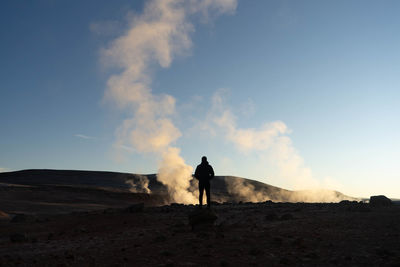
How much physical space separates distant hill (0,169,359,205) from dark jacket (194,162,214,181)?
56.3 meters

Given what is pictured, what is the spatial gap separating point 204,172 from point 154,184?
220 ft

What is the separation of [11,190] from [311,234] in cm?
5063

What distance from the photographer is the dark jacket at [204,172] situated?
553 inches

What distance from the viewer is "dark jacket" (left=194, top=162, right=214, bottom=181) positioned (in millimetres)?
14039

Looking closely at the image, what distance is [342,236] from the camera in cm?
1026

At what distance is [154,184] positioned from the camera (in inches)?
3127

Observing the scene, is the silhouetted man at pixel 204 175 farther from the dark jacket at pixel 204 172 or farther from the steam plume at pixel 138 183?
the steam plume at pixel 138 183

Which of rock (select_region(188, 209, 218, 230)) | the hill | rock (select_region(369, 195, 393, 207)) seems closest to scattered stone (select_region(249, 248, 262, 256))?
rock (select_region(188, 209, 218, 230))

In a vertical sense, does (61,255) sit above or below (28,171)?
below

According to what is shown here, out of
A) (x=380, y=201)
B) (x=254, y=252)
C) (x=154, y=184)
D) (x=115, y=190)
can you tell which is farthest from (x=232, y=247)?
(x=154, y=184)

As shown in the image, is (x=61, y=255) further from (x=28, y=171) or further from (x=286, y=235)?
(x=28, y=171)

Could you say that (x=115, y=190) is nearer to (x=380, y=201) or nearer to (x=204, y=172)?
(x=380, y=201)

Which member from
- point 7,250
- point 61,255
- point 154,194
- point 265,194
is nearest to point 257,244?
point 61,255

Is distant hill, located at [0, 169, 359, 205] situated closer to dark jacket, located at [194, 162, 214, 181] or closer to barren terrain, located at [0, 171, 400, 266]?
dark jacket, located at [194, 162, 214, 181]
